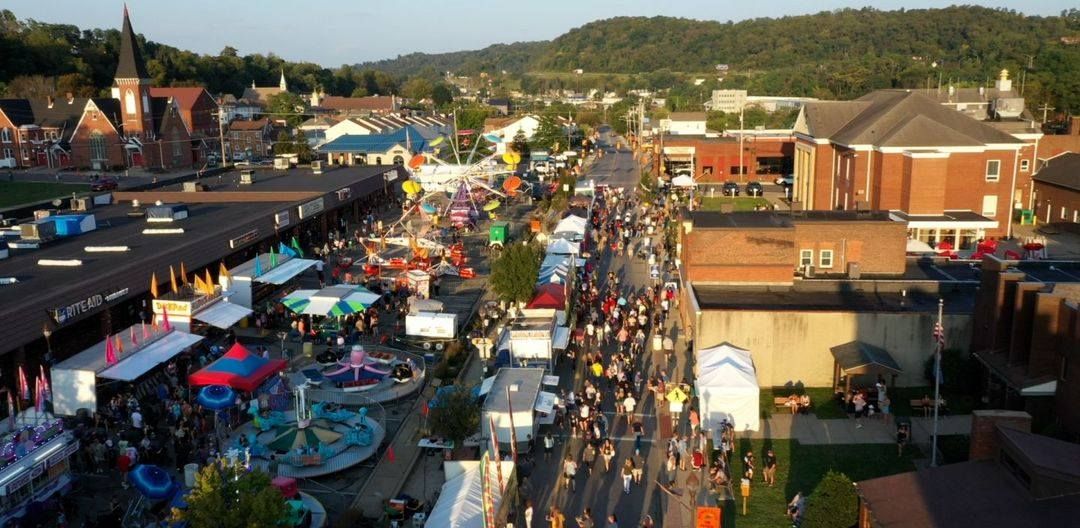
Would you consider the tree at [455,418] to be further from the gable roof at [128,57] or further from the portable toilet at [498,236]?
the gable roof at [128,57]

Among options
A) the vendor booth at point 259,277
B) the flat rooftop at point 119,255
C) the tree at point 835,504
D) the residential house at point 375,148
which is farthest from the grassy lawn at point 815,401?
the residential house at point 375,148

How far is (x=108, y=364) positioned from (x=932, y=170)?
3301 cm

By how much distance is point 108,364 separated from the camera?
2094 cm

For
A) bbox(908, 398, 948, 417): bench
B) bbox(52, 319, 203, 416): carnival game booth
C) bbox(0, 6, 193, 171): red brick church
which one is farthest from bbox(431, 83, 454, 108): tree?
bbox(908, 398, 948, 417): bench

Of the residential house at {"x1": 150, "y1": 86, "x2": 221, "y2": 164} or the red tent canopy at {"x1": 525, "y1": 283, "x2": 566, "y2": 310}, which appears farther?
the residential house at {"x1": 150, "y1": 86, "x2": 221, "y2": 164}

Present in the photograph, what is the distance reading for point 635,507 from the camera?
54.9 ft

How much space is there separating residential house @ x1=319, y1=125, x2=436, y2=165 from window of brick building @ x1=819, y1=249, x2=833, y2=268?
180ft

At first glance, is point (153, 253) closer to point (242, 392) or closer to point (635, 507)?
point (242, 392)

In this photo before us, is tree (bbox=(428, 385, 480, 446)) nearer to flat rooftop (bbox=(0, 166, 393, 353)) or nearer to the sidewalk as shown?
the sidewalk

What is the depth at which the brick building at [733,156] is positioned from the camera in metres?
A: 64.6

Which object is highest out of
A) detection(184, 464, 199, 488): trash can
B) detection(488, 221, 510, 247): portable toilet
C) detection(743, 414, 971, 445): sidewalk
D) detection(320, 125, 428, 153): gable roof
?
detection(320, 125, 428, 153): gable roof

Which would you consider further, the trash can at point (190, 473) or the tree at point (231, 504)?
the trash can at point (190, 473)

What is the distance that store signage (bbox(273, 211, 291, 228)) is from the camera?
1426 inches

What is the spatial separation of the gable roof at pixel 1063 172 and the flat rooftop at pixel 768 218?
1832 centimetres
